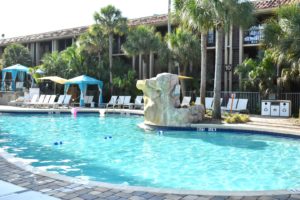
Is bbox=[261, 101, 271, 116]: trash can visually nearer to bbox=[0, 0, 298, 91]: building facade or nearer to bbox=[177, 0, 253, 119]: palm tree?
bbox=[0, 0, 298, 91]: building facade

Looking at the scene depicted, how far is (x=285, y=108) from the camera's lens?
56.7 feet

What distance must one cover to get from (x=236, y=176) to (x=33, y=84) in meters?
27.0

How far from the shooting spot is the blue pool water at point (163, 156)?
7402 millimetres

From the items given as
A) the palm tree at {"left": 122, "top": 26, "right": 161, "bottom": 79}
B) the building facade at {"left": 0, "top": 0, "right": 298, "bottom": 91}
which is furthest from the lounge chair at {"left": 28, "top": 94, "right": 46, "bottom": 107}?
the building facade at {"left": 0, "top": 0, "right": 298, "bottom": 91}

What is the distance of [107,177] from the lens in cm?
755

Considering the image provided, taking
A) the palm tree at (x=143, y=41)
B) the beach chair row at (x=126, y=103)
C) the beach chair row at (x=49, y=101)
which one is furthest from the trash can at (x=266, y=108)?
the beach chair row at (x=49, y=101)

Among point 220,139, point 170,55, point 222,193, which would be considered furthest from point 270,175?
point 170,55

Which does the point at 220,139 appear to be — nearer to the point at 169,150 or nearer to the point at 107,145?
the point at 169,150

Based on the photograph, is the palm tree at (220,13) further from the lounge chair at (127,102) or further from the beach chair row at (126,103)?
the lounge chair at (127,102)

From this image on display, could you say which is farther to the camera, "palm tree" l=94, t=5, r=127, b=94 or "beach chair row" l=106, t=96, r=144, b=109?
"palm tree" l=94, t=5, r=127, b=94

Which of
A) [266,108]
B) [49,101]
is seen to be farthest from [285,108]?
[49,101]

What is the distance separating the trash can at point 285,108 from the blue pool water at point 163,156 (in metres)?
4.75

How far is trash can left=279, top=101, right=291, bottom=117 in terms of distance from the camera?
17203 mm

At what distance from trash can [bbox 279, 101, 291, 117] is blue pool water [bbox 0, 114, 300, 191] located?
4.75 metres
